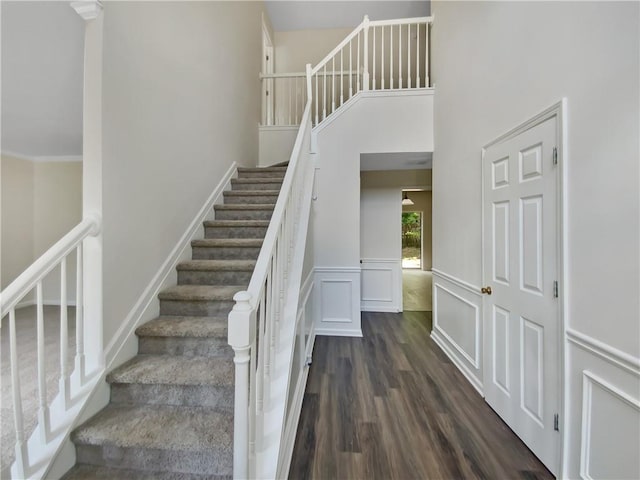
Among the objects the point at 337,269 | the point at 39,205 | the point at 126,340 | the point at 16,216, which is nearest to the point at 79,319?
the point at 126,340

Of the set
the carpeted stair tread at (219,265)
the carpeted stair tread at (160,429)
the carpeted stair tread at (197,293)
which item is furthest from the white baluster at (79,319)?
the carpeted stair tread at (219,265)

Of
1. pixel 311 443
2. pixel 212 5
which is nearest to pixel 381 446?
pixel 311 443

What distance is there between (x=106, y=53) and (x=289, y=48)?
15.7 feet

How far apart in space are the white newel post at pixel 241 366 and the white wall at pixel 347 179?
2491 millimetres

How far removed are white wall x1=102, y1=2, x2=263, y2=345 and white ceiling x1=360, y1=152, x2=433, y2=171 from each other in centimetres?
191

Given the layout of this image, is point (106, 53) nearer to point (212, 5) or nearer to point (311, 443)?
point (212, 5)

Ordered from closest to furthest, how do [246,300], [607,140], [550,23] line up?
[246,300], [607,140], [550,23]

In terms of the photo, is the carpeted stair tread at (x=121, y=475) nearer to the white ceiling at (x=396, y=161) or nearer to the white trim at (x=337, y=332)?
the white trim at (x=337, y=332)

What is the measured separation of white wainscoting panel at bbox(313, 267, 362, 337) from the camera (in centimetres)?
345

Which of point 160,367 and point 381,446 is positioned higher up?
point 160,367

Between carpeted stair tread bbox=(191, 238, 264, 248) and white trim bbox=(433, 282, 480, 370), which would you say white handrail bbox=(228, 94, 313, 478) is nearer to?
carpeted stair tread bbox=(191, 238, 264, 248)

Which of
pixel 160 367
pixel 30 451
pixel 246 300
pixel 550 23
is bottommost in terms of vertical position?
pixel 30 451

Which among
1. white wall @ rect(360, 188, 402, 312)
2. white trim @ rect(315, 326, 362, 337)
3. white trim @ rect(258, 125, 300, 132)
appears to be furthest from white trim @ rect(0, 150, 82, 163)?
white wall @ rect(360, 188, 402, 312)

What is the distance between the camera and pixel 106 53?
1.58 m
